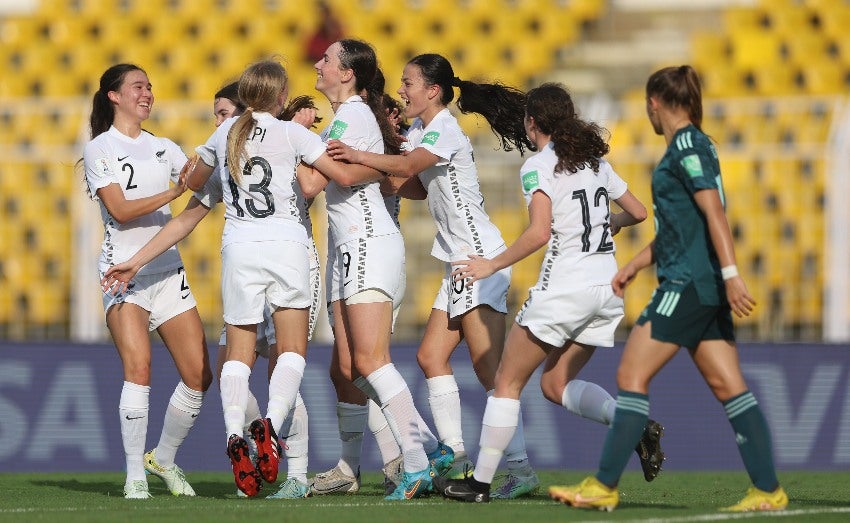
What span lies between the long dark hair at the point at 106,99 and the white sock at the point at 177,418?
1.40m

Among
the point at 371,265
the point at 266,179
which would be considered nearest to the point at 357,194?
the point at 371,265

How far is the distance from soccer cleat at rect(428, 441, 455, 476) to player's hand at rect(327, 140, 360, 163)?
155 cm

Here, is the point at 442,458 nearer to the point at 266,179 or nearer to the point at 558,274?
the point at 558,274

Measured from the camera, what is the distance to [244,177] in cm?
631

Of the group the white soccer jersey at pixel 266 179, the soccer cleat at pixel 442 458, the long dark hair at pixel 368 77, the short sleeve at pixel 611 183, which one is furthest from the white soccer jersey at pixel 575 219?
the soccer cleat at pixel 442 458

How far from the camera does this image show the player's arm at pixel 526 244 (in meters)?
5.91

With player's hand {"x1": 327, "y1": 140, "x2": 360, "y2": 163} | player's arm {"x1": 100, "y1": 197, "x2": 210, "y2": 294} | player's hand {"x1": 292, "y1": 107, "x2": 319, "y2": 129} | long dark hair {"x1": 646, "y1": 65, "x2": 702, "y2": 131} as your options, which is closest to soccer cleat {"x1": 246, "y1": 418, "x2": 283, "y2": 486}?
player's arm {"x1": 100, "y1": 197, "x2": 210, "y2": 294}

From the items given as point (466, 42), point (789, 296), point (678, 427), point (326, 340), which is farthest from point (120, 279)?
point (466, 42)

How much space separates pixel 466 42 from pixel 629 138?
3423 millimetres

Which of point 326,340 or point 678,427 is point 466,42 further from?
point 678,427

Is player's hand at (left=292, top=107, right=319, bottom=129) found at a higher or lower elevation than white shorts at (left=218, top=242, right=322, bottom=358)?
higher

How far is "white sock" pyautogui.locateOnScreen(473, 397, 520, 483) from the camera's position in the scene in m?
6.11

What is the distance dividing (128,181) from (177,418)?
4.11 feet

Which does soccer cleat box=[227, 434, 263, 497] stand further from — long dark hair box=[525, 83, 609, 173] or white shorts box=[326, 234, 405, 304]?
long dark hair box=[525, 83, 609, 173]
